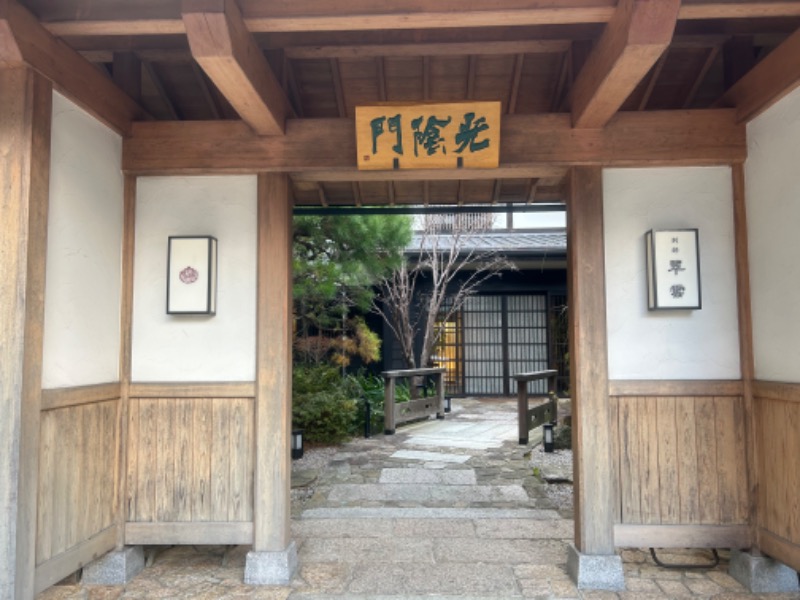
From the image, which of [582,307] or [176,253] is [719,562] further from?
[176,253]

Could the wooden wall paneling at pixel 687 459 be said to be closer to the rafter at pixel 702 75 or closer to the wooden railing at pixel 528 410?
the rafter at pixel 702 75

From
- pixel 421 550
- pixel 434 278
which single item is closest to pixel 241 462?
pixel 421 550

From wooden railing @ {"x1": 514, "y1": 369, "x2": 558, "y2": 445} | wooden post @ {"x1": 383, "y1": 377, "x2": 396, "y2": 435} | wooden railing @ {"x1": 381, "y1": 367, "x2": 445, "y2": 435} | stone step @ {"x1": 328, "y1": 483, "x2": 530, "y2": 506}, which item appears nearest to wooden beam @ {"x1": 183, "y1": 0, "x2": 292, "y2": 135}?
stone step @ {"x1": 328, "y1": 483, "x2": 530, "y2": 506}

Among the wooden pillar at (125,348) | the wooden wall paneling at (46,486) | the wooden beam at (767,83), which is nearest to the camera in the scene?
the wooden wall paneling at (46,486)

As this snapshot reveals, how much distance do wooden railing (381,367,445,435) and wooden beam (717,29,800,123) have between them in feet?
18.9

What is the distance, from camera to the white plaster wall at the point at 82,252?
10.2 feet

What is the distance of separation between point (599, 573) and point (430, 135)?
2772 millimetres

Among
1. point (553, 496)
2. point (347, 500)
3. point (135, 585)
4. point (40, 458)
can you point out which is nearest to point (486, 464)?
point (553, 496)

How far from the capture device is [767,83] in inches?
130

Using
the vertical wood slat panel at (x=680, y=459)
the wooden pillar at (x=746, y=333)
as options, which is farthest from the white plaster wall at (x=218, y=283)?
the wooden pillar at (x=746, y=333)

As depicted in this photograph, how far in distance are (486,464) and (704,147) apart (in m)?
4.31

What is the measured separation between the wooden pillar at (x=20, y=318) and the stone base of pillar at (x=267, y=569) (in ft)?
3.87

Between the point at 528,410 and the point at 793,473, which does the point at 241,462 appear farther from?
the point at 528,410

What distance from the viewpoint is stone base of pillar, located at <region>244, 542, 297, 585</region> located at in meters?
3.59
